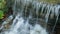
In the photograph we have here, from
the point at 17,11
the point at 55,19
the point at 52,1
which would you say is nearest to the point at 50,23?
the point at 55,19

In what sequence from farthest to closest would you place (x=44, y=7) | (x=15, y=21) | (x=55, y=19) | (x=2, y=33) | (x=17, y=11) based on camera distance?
(x=17, y=11) → (x=15, y=21) → (x=2, y=33) → (x=44, y=7) → (x=55, y=19)

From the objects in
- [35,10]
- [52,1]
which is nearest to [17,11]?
[35,10]

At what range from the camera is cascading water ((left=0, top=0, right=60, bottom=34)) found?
3195 mm

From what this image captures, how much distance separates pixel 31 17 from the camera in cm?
356

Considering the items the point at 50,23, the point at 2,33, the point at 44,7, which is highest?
the point at 44,7

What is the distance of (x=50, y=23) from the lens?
3066 mm

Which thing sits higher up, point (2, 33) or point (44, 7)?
point (44, 7)

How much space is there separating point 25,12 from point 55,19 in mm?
947

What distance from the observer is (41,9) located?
330cm

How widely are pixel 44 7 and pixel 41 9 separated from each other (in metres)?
0.11

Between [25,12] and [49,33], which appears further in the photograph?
[25,12]

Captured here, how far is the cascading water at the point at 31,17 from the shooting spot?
10.5ft

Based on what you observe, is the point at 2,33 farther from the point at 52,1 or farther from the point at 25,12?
the point at 52,1

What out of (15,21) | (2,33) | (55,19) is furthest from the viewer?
(15,21)
